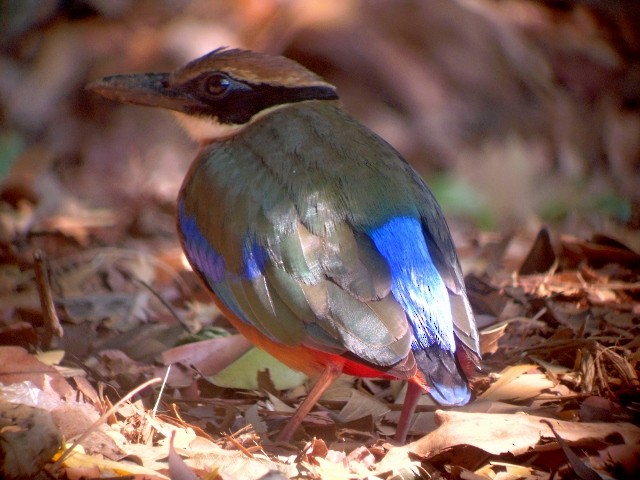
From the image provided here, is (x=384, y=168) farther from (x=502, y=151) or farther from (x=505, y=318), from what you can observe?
(x=502, y=151)

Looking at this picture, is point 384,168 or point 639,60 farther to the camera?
point 639,60

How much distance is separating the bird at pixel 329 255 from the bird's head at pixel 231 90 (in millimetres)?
205

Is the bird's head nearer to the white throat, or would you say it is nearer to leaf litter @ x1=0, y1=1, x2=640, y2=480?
the white throat

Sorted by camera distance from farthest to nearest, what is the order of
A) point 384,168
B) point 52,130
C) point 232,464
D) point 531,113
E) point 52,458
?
1. point 531,113
2. point 52,130
3. point 384,168
4. point 232,464
5. point 52,458

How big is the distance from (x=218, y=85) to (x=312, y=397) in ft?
6.06

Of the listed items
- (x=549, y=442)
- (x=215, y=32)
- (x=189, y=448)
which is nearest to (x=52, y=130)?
(x=215, y=32)

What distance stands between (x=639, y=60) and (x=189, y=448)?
800 centimetres

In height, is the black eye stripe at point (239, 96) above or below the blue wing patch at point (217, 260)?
above

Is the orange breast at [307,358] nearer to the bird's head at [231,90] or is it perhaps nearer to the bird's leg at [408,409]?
the bird's leg at [408,409]

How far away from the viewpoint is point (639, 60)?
10227 millimetres

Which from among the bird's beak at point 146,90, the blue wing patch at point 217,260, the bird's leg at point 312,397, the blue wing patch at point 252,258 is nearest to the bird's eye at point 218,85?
the bird's beak at point 146,90

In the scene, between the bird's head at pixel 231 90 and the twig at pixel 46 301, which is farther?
the bird's head at pixel 231 90

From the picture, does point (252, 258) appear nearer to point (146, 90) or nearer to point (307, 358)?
point (307, 358)

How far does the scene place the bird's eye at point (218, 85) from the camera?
510 cm
